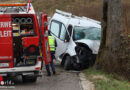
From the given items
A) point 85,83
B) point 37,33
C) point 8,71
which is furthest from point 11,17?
point 85,83

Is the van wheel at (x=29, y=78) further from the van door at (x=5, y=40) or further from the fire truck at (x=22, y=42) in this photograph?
the van door at (x=5, y=40)

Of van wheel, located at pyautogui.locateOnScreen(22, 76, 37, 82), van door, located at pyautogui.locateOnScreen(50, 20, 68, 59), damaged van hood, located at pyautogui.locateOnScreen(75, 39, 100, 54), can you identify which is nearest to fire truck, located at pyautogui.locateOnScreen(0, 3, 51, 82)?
van wheel, located at pyautogui.locateOnScreen(22, 76, 37, 82)

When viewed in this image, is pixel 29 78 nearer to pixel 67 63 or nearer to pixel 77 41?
pixel 67 63

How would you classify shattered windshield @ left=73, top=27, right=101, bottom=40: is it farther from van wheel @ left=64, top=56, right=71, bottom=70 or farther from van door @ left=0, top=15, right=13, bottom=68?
van door @ left=0, top=15, right=13, bottom=68

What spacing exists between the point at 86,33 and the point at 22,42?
16.5ft

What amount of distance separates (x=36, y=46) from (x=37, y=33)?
0.48m

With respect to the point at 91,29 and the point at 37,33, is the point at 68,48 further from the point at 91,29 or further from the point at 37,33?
the point at 37,33

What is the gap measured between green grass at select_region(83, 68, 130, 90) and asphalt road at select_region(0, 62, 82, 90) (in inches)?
20.3

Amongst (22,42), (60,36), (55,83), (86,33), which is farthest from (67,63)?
(22,42)

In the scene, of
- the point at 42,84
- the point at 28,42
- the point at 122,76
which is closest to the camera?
the point at 28,42

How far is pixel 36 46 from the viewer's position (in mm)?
10328

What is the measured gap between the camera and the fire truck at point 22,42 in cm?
1023

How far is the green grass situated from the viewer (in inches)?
403
